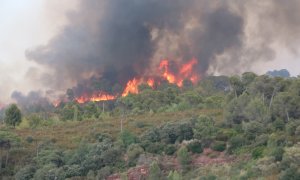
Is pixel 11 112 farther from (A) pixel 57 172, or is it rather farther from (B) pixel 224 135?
(B) pixel 224 135

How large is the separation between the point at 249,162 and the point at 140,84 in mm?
69592

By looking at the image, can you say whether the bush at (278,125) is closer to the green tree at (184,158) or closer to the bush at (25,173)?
the green tree at (184,158)

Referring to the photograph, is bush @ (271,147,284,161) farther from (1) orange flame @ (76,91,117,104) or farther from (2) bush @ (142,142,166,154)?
(1) orange flame @ (76,91,117,104)

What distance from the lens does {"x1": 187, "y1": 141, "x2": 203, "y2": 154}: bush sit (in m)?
57.7

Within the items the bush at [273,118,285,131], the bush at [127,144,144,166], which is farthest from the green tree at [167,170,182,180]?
the bush at [273,118,285,131]

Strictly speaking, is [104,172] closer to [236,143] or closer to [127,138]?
[127,138]

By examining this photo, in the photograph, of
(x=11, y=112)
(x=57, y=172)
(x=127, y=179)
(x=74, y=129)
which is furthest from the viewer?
(x=11, y=112)

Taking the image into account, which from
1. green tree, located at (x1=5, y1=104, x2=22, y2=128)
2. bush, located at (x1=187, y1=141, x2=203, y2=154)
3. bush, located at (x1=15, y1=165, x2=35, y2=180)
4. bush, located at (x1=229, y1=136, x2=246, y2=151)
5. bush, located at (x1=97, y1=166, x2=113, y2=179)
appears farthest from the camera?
green tree, located at (x1=5, y1=104, x2=22, y2=128)

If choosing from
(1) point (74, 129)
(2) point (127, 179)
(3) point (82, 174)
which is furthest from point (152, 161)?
(1) point (74, 129)

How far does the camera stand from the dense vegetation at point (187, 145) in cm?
4984

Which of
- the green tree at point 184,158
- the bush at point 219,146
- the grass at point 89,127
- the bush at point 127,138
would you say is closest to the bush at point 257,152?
the bush at point 219,146

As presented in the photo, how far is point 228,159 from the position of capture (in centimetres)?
5362

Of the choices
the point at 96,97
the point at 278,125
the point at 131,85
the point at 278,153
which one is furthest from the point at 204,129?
the point at 96,97

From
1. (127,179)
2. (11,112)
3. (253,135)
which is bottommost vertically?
(127,179)
